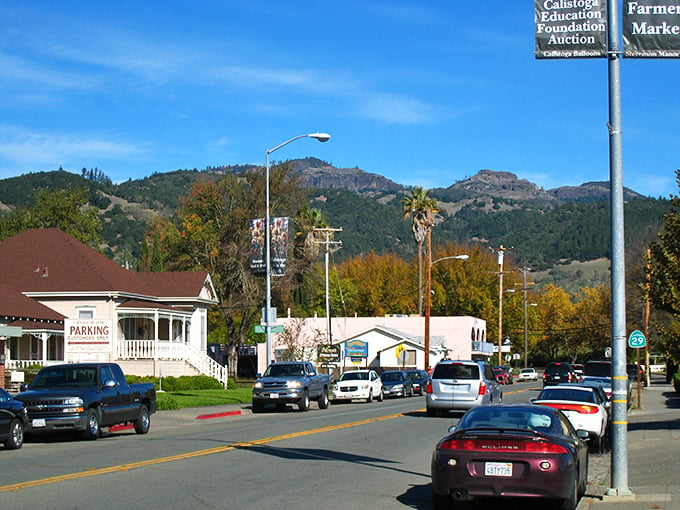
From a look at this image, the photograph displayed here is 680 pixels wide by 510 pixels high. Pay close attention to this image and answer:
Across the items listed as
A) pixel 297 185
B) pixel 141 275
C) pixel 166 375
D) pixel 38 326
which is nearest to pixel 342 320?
pixel 297 185

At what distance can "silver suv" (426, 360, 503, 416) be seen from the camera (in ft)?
94.2

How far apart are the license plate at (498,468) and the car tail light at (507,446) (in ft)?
0.54

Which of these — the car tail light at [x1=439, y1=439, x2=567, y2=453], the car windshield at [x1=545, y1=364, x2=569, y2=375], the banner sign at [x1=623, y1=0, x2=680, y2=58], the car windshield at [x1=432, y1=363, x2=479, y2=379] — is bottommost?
the car windshield at [x1=545, y1=364, x2=569, y2=375]

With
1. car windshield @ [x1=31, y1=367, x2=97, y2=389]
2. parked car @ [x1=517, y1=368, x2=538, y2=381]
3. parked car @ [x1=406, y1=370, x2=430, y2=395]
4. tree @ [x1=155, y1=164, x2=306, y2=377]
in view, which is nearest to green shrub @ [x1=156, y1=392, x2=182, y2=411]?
car windshield @ [x1=31, y1=367, x2=97, y2=389]

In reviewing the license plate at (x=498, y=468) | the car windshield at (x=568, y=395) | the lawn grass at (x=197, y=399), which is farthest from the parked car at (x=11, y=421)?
the lawn grass at (x=197, y=399)

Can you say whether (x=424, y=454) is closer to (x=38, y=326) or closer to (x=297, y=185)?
(x=38, y=326)

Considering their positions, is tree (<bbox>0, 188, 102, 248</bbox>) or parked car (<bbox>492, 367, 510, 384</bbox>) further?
tree (<bbox>0, 188, 102, 248</bbox>)

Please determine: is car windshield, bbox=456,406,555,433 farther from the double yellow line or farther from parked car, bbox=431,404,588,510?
the double yellow line

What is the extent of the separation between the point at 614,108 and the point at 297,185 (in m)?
55.0

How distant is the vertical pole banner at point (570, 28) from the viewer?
1209 cm

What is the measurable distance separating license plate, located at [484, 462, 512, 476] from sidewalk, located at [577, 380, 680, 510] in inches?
67.9

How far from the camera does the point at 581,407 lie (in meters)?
19.9

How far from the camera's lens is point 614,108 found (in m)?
12.2

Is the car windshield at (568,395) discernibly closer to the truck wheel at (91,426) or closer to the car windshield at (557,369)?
the truck wheel at (91,426)
